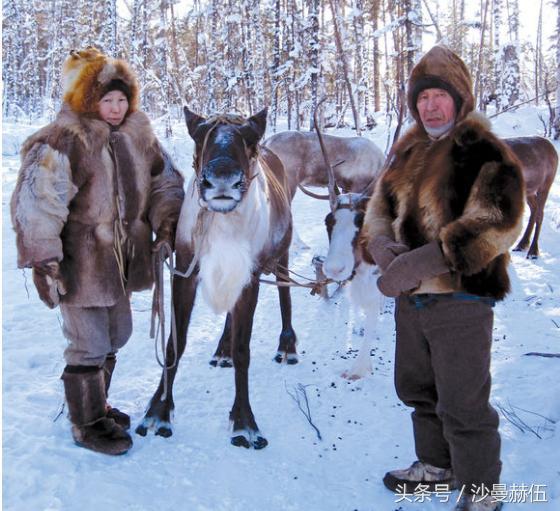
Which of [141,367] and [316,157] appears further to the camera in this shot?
[316,157]

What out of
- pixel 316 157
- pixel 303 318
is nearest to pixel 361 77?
pixel 316 157

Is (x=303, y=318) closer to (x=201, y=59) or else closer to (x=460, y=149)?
Answer: (x=460, y=149)

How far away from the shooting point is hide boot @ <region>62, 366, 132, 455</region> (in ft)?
9.08

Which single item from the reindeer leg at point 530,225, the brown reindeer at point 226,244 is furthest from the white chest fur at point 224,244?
the reindeer leg at point 530,225

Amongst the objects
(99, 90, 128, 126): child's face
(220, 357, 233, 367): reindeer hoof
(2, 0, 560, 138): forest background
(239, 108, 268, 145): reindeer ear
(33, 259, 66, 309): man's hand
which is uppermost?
(2, 0, 560, 138): forest background

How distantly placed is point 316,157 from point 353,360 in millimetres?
3852

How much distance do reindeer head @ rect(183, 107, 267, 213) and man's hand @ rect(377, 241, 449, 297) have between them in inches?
37.8

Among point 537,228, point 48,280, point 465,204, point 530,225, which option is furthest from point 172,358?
point 530,225

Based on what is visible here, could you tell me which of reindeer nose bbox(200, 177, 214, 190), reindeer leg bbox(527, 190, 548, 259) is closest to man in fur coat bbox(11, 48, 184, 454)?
reindeer nose bbox(200, 177, 214, 190)

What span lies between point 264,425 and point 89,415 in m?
1.12

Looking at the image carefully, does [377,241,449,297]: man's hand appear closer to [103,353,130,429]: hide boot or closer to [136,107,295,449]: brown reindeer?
[136,107,295,449]: brown reindeer

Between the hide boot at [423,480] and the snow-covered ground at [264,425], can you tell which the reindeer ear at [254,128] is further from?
the hide boot at [423,480]

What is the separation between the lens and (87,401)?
2811mm

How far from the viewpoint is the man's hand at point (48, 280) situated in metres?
2.59
